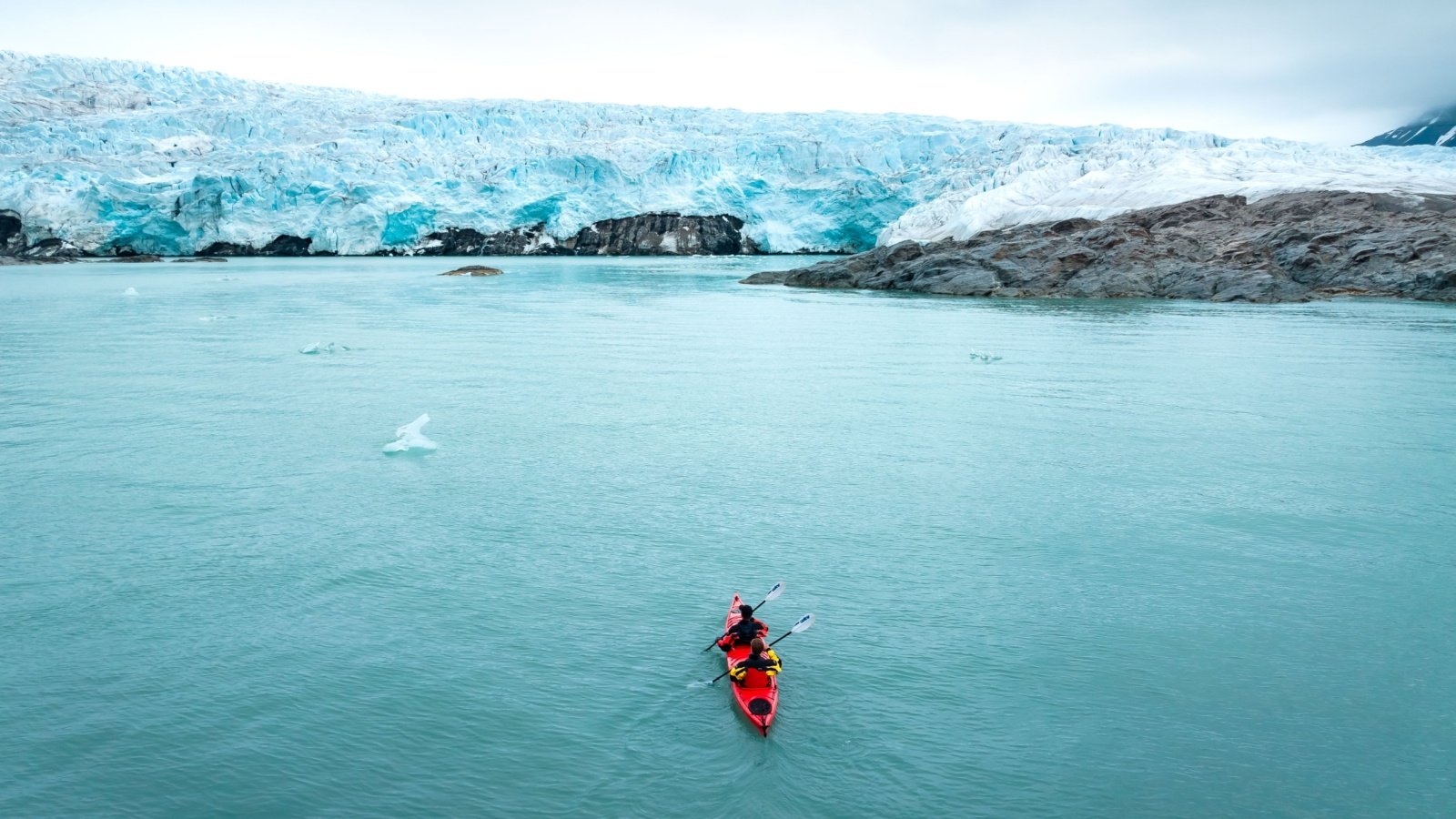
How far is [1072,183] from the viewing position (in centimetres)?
5312

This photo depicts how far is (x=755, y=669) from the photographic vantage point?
5758 mm

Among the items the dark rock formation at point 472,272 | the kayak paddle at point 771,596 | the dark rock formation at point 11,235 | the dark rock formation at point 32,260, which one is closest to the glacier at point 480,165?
the dark rock formation at point 11,235

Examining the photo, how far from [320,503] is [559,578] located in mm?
3154

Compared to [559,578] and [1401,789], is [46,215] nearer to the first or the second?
[559,578]

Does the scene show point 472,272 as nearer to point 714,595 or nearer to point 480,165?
point 480,165

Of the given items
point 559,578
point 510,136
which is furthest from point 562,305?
point 510,136

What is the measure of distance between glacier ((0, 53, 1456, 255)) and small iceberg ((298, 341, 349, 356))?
38.7 metres

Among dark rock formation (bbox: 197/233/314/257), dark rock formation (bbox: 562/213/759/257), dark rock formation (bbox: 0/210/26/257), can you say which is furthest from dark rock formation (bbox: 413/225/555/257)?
dark rock formation (bbox: 0/210/26/257)

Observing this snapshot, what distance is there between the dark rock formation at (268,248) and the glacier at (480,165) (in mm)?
717

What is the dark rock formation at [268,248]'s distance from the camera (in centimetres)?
6766

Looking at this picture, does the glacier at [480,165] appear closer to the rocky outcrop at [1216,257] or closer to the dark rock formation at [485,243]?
the dark rock formation at [485,243]

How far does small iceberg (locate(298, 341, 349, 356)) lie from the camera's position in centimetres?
1928

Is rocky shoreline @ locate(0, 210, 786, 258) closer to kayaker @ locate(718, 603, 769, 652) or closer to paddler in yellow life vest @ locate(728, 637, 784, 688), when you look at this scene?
kayaker @ locate(718, 603, 769, 652)

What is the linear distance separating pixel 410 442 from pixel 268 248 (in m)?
66.0
